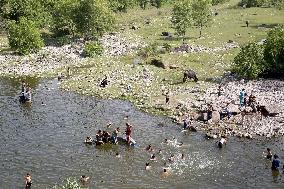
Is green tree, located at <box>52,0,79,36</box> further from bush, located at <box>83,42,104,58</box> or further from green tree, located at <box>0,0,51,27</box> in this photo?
bush, located at <box>83,42,104,58</box>

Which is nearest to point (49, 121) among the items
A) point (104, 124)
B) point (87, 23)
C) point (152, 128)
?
point (104, 124)

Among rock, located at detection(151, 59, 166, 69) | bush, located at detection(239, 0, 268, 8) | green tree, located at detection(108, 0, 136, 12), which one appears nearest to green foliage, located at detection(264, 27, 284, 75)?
rock, located at detection(151, 59, 166, 69)

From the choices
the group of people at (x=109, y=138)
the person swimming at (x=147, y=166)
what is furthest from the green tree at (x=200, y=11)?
the person swimming at (x=147, y=166)

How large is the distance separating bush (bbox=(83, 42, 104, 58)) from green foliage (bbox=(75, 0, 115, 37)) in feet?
27.1

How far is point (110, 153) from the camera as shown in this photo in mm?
53625

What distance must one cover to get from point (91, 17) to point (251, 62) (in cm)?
3887

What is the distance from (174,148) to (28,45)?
47649 mm

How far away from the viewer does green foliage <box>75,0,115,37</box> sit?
100250 mm

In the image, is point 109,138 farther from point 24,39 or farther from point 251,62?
point 24,39

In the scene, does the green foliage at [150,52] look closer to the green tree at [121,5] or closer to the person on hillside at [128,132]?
the person on hillside at [128,132]

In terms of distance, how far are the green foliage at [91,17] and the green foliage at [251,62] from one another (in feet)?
120

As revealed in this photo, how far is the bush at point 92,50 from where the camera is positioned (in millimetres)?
92125

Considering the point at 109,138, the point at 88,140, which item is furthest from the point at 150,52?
the point at 88,140

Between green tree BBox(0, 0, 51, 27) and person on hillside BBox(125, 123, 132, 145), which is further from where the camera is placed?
green tree BBox(0, 0, 51, 27)
